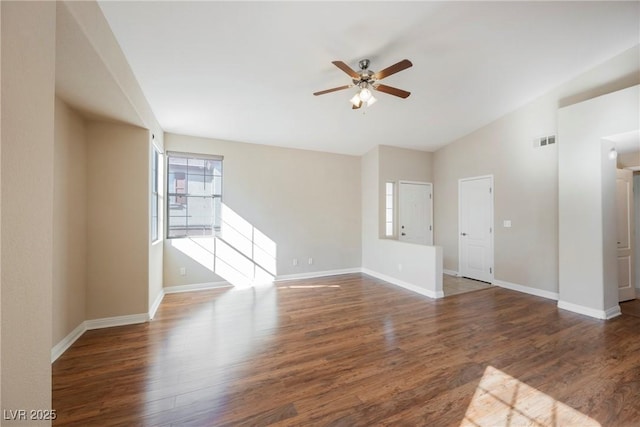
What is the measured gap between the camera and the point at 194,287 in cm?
451

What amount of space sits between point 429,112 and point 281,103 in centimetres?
251

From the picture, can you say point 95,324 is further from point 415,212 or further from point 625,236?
point 625,236

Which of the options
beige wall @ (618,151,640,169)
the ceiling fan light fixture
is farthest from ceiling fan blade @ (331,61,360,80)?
beige wall @ (618,151,640,169)

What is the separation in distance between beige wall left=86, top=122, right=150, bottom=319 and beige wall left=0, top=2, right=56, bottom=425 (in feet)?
7.61

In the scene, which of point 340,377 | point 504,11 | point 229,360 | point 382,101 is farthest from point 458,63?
point 229,360

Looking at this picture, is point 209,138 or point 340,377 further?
point 209,138

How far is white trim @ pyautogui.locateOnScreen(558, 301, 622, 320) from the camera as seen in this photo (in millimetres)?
3221

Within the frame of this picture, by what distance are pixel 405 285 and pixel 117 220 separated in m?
4.55

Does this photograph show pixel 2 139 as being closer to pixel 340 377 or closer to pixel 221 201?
pixel 340 377

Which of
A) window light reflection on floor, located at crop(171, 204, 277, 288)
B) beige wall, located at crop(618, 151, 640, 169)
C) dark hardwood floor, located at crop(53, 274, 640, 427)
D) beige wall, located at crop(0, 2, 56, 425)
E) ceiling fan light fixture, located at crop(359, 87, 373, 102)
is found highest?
ceiling fan light fixture, located at crop(359, 87, 373, 102)

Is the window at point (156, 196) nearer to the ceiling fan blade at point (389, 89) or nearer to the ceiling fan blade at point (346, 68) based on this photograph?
the ceiling fan blade at point (346, 68)

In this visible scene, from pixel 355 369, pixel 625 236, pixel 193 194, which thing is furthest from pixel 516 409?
pixel 193 194

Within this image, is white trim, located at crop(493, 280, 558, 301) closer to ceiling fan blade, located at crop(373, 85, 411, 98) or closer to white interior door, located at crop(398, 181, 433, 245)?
white interior door, located at crop(398, 181, 433, 245)

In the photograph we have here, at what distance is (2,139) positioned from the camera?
86 centimetres
